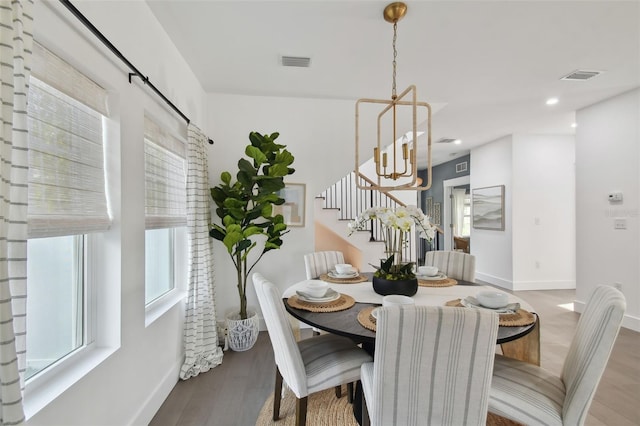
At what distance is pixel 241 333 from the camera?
9.29 feet

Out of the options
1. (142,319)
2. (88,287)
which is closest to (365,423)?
(142,319)

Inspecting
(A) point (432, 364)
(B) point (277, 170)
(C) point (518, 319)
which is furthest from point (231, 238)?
(C) point (518, 319)

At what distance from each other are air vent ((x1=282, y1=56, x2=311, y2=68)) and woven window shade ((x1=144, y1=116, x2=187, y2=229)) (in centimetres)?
118

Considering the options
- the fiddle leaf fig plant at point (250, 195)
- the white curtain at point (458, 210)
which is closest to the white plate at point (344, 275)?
the fiddle leaf fig plant at point (250, 195)

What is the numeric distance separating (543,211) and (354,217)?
3.36 metres

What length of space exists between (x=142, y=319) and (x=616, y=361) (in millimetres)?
3970

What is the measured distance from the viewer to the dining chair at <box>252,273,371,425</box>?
1.47 meters

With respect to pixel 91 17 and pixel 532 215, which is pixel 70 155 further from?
pixel 532 215

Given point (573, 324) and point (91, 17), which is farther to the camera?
point (573, 324)

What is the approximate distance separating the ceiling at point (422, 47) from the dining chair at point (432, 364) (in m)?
1.95

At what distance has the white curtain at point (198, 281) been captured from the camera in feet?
8.02

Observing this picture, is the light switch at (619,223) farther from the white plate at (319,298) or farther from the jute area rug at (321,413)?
the white plate at (319,298)

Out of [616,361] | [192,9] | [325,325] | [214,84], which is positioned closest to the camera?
[325,325]

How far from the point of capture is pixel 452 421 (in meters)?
1.14
